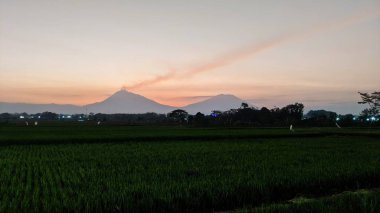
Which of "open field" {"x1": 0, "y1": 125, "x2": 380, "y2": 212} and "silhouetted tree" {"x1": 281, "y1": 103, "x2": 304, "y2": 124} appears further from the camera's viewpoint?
"silhouetted tree" {"x1": 281, "y1": 103, "x2": 304, "y2": 124}

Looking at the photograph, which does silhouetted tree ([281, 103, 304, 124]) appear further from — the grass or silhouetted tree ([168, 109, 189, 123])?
the grass

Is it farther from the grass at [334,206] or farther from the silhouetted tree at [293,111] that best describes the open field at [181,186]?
the silhouetted tree at [293,111]

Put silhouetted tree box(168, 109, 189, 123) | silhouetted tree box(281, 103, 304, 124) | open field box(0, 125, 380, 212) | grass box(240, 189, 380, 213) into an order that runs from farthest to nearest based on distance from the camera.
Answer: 1. silhouetted tree box(168, 109, 189, 123)
2. silhouetted tree box(281, 103, 304, 124)
3. open field box(0, 125, 380, 212)
4. grass box(240, 189, 380, 213)

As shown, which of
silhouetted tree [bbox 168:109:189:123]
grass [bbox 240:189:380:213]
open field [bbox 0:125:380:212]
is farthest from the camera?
silhouetted tree [bbox 168:109:189:123]

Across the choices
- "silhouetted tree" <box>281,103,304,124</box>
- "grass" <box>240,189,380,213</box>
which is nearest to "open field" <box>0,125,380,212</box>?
"grass" <box>240,189,380,213</box>

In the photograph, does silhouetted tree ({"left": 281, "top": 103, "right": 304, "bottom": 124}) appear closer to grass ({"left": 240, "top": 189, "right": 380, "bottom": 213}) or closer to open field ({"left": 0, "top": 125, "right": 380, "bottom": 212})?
open field ({"left": 0, "top": 125, "right": 380, "bottom": 212})

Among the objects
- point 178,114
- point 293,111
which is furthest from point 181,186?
point 178,114

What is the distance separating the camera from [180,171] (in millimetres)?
13484

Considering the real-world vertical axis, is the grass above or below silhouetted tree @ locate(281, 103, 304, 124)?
below

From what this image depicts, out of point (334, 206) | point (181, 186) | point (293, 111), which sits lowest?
point (334, 206)

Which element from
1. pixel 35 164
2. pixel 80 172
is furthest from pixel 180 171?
pixel 35 164

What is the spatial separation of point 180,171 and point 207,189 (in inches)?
142

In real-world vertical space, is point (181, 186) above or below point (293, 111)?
below

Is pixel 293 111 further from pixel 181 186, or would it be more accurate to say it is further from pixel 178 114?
pixel 181 186
